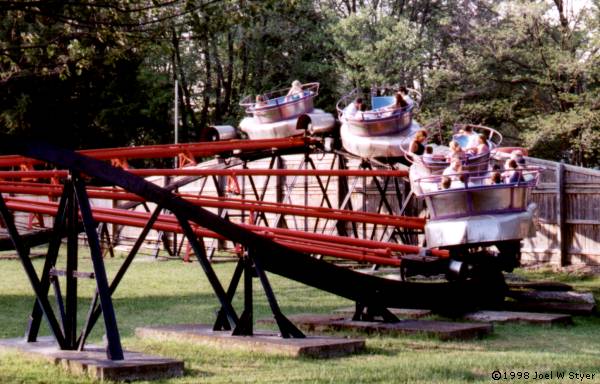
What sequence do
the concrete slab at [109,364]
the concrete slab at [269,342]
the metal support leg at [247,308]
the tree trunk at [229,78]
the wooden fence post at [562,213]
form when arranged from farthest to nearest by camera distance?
the tree trunk at [229,78] < the wooden fence post at [562,213] < the metal support leg at [247,308] < the concrete slab at [269,342] < the concrete slab at [109,364]

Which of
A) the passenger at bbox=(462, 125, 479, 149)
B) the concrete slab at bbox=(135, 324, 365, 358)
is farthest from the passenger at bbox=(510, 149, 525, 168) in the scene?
the concrete slab at bbox=(135, 324, 365, 358)

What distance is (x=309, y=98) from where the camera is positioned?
2395 centimetres

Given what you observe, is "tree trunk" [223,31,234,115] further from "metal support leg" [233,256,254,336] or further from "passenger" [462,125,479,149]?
"metal support leg" [233,256,254,336]

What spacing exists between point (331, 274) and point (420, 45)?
29.7 m

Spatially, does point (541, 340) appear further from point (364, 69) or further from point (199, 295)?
point (364, 69)

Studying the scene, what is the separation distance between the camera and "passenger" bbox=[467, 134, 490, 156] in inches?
572

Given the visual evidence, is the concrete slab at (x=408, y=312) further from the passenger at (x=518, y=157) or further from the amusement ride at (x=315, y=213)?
the passenger at (x=518, y=157)

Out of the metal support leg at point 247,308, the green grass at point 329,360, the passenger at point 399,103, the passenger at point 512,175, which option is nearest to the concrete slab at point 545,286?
the green grass at point 329,360

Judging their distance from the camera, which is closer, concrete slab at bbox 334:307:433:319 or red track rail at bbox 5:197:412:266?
red track rail at bbox 5:197:412:266

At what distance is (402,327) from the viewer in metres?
10.9

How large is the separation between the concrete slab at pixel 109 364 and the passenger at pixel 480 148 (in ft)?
24.7

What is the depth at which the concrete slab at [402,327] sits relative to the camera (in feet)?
34.5

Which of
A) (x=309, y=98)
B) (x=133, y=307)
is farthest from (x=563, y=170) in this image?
(x=133, y=307)

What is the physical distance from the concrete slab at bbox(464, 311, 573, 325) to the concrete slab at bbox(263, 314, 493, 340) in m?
1.44
